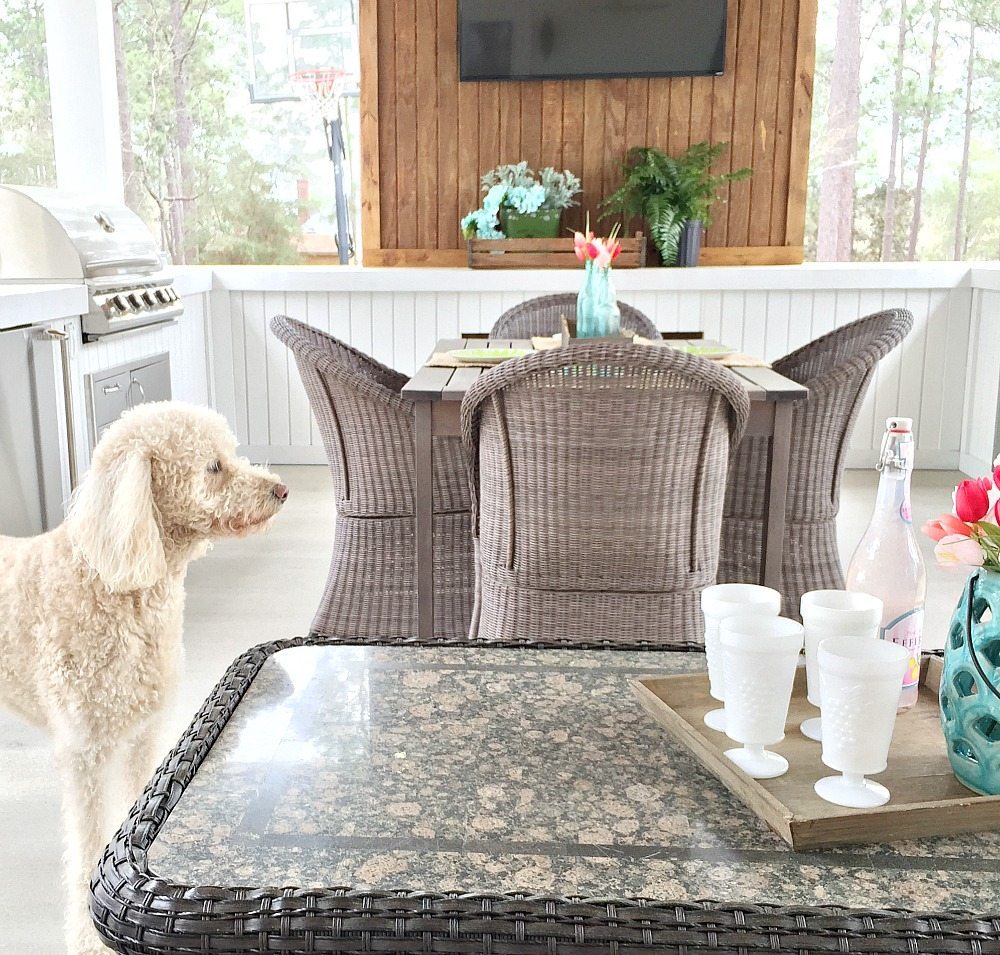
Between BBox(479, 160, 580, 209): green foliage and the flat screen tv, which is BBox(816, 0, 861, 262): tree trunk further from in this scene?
BBox(479, 160, 580, 209): green foliage

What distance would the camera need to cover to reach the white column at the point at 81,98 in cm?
484

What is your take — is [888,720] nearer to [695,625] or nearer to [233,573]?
[695,625]

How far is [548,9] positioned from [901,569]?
15.7ft

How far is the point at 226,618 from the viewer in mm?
3447

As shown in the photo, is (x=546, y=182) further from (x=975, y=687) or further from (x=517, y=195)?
(x=975, y=687)

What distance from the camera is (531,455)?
214 centimetres

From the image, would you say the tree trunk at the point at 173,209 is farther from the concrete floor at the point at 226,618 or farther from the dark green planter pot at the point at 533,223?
the dark green planter pot at the point at 533,223

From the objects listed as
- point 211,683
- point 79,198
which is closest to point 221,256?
point 79,198

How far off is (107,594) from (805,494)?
1907 millimetres

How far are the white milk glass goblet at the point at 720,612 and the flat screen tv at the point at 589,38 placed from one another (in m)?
4.74

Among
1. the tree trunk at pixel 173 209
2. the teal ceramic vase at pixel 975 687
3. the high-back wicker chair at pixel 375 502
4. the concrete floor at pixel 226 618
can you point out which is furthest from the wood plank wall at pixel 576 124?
the teal ceramic vase at pixel 975 687

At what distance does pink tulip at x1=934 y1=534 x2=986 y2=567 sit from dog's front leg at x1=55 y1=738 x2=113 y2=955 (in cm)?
146

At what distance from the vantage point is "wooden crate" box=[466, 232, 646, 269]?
5.33 metres

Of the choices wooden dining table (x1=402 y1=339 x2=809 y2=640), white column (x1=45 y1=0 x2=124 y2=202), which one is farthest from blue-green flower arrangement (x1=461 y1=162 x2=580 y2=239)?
wooden dining table (x1=402 y1=339 x2=809 y2=640)
